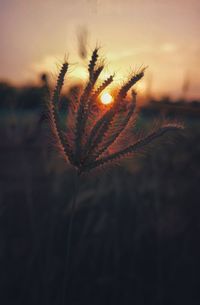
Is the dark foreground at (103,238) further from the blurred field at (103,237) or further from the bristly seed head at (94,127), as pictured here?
the bristly seed head at (94,127)

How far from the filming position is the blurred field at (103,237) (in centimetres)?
172

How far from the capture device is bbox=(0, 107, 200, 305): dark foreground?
1717 millimetres

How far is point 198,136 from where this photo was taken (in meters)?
4.09

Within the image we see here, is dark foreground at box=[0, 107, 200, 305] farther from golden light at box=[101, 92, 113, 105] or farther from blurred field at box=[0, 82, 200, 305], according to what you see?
golden light at box=[101, 92, 113, 105]

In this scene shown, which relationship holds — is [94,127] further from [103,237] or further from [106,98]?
[103,237]

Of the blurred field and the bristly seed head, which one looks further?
the blurred field

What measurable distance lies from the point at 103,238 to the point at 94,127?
134cm

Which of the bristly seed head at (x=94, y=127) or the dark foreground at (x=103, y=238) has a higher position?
the bristly seed head at (x=94, y=127)

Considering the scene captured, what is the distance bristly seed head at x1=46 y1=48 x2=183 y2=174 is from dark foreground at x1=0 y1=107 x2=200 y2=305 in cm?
53

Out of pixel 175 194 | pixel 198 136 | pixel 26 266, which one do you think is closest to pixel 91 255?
pixel 26 266

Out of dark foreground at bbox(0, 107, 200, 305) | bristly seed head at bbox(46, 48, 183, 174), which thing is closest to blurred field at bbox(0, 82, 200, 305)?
dark foreground at bbox(0, 107, 200, 305)

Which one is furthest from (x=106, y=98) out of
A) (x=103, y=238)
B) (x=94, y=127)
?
(x=103, y=238)

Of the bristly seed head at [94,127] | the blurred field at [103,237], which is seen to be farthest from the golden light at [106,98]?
the blurred field at [103,237]

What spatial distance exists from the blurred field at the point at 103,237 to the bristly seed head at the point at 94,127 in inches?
19.6
